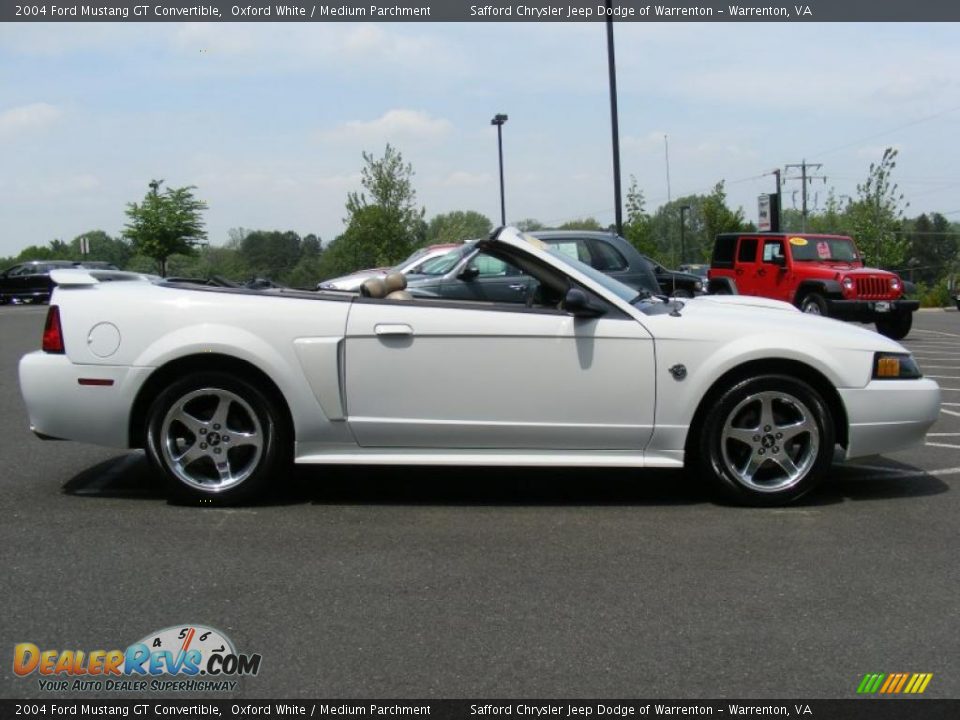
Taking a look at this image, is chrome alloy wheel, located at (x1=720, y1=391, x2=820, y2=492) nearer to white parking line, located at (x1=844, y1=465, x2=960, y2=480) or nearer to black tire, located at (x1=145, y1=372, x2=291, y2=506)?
white parking line, located at (x1=844, y1=465, x2=960, y2=480)

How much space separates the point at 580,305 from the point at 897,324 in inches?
592

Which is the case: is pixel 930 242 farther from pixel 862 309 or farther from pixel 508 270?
pixel 508 270

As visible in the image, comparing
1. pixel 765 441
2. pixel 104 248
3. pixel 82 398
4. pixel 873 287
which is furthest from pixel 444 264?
pixel 104 248

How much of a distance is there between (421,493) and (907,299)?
51.5 feet

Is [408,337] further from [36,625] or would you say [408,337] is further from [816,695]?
[816,695]

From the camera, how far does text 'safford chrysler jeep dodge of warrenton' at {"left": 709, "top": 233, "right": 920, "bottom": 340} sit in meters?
17.8

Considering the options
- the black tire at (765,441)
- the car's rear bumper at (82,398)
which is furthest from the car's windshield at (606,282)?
the car's rear bumper at (82,398)

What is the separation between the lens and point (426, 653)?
3.32m

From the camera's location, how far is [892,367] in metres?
5.29

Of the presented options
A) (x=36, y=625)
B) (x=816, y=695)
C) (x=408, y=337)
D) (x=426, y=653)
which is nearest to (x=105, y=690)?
(x=36, y=625)

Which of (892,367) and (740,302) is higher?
(740,302)

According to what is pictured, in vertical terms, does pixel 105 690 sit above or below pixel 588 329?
below
